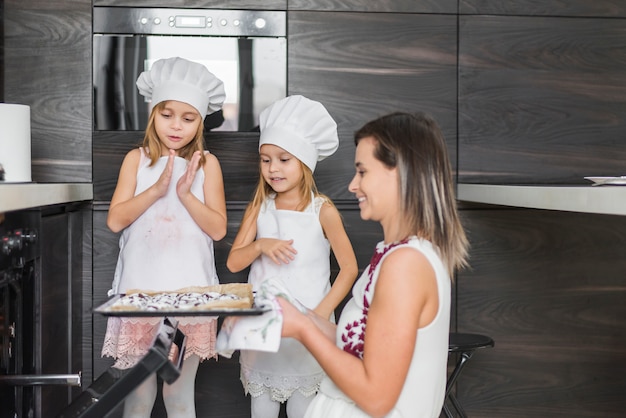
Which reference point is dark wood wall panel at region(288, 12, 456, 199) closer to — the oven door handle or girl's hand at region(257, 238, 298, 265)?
girl's hand at region(257, 238, 298, 265)

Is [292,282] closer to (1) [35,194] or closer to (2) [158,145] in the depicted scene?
(2) [158,145]

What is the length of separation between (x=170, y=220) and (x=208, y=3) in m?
0.79

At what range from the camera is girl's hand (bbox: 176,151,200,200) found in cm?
210

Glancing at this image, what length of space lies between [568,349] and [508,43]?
1015 millimetres

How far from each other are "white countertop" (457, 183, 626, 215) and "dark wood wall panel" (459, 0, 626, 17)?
1.92 ft

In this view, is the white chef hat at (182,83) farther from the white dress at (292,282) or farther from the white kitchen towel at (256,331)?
Result: the white kitchen towel at (256,331)

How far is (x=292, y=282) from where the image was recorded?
220 cm

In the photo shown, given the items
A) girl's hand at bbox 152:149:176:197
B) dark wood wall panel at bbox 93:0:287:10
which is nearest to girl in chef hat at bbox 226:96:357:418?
girl's hand at bbox 152:149:176:197

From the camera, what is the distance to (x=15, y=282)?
1741mm

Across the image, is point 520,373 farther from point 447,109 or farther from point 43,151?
point 43,151

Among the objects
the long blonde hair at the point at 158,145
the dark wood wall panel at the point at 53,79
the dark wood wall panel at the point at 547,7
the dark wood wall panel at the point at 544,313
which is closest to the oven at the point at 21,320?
the long blonde hair at the point at 158,145

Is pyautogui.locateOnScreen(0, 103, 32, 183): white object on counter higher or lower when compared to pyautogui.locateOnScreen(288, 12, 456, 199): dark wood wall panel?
lower

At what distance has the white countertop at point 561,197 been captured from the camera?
1521 millimetres

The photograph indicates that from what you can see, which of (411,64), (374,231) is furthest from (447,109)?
(374,231)
